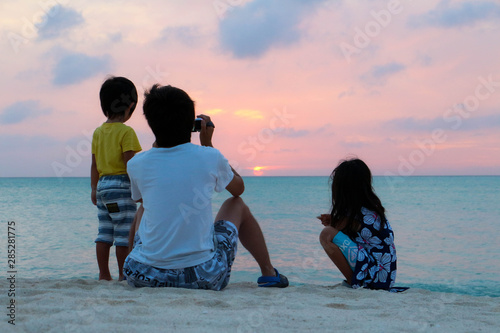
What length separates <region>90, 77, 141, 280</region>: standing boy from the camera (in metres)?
3.62

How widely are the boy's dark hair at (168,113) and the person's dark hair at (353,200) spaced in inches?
55.2

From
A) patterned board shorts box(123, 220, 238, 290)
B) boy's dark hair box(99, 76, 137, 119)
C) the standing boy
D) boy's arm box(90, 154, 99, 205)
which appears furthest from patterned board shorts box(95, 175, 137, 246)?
patterned board shorts box(123, 220, 238, 290)

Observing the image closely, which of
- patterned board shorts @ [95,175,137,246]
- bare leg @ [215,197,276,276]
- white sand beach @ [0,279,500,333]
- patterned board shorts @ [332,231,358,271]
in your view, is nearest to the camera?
white sand beach @ [0,279,500,333]

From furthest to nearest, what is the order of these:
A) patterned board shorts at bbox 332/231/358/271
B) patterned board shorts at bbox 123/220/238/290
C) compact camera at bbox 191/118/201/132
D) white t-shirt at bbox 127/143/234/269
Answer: patterned board shorts at bbox 332/231/358/271, compact camera at bbox 191/118/201/132, patterned board shorts at bbox 123/220/238/290, white t-shirt at bbox 127/143/234/269

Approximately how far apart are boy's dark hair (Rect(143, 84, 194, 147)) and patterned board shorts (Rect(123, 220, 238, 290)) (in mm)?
720

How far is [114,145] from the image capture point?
11.9 ft

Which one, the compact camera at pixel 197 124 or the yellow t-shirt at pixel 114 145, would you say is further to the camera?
the yellow t-shirt at pixel 114 145

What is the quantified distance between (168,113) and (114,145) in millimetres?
1215

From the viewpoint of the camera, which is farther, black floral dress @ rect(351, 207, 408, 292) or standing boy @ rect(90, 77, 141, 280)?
standing boy @ rect(90, 77, 141, 280)

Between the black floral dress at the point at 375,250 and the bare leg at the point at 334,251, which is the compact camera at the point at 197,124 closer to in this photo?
the bare leg at the point at 334,251

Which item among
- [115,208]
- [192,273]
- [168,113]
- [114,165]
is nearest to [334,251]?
[192,273]

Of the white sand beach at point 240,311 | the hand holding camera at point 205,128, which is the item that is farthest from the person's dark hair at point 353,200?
the hand holding camera at point 205,128

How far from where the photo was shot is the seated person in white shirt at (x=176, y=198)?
2557mm

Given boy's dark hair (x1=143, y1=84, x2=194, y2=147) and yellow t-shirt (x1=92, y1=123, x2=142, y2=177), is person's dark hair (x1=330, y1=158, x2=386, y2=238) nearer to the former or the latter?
boy's dark hair (x1=143, y1=84, x2=194, y2=147)
